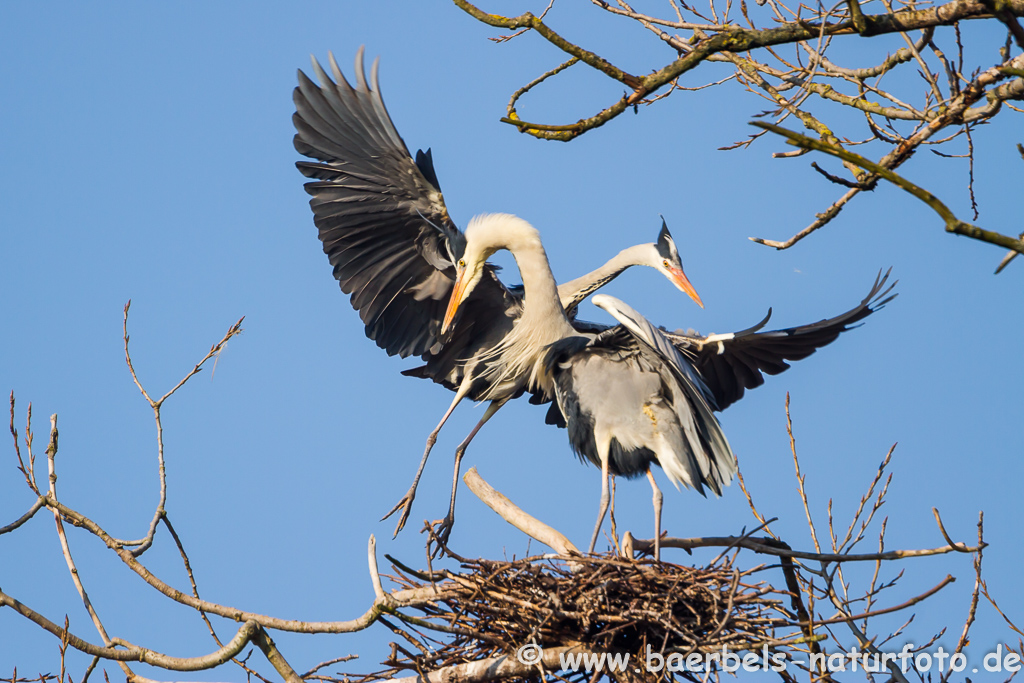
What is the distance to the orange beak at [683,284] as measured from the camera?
6.42 m

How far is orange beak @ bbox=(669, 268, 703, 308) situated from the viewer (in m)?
6.42

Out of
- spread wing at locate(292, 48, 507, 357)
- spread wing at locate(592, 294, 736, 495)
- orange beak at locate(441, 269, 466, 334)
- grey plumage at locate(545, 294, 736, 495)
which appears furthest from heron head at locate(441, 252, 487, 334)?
spread wing at locate(592, 294, 736, 495)

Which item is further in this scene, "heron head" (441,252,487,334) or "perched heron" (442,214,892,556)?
"heron head" (441,252,487,334)

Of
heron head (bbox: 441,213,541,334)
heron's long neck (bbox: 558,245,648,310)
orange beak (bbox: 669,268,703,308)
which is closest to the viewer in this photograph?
heron head (bbox: 441,213,541,334)

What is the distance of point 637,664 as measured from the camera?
4395 mm

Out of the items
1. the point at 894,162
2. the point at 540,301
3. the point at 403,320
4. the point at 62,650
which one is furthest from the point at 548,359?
the point at 62,650

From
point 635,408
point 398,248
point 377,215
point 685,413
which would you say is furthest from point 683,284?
point 377,215

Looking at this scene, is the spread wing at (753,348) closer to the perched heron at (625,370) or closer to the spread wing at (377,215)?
the perched heron at (625,370)

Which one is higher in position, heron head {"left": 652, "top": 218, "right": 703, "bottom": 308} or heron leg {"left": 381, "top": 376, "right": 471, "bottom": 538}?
heron head {"left": 652, "top": 218, "right": 703, "bottom": 308}

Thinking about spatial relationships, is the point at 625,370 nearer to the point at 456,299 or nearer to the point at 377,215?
the point at 456,299

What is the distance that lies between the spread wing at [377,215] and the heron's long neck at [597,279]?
67cm

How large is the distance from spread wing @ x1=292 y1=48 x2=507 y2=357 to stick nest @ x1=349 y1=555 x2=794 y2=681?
208cm

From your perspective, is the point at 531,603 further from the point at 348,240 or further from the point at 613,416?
the point at 348,240

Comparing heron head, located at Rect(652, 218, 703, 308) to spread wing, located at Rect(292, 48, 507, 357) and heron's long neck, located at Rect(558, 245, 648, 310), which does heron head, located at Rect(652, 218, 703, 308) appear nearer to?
heron's long neck, located at Rect(558, 245, 648, 310)
